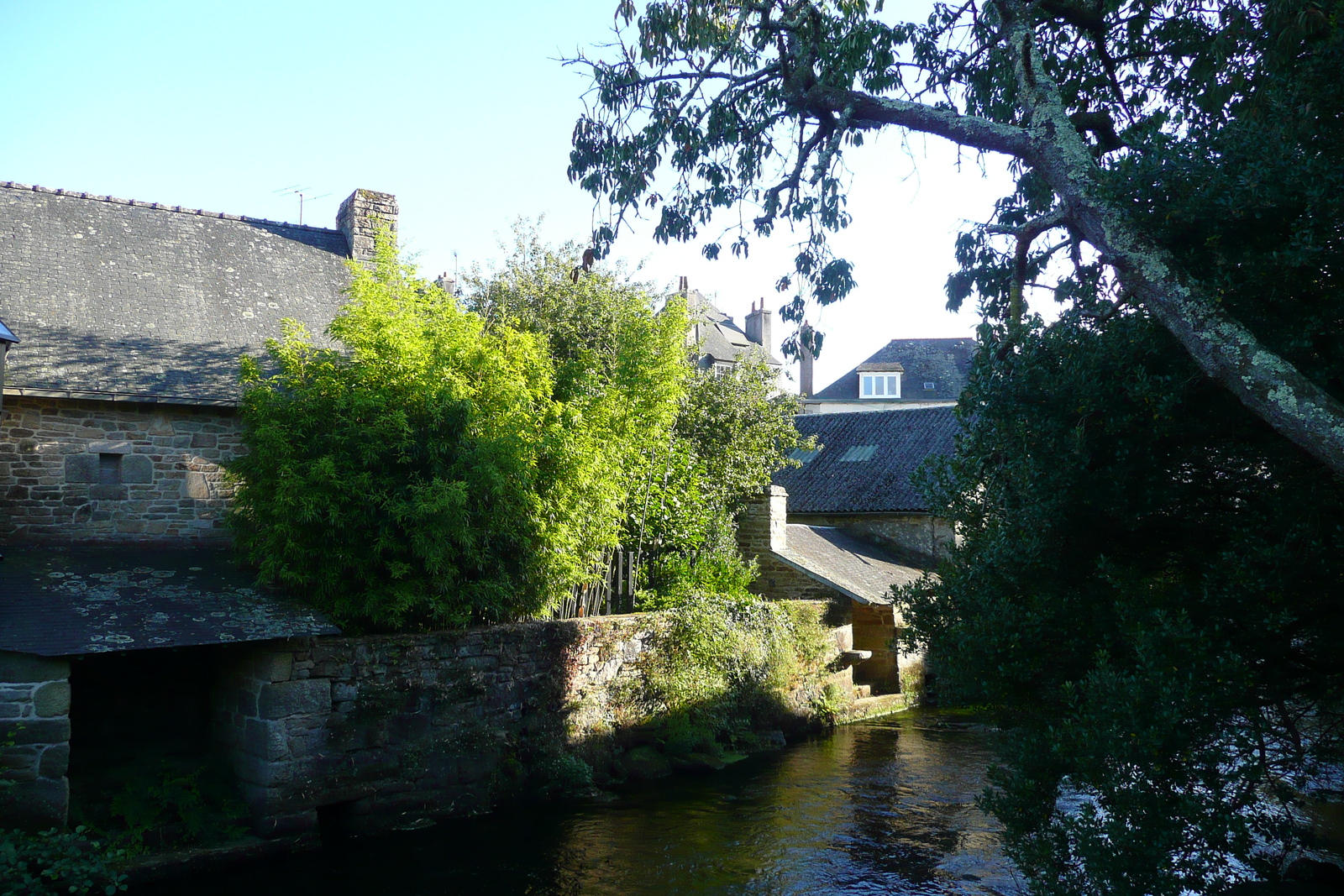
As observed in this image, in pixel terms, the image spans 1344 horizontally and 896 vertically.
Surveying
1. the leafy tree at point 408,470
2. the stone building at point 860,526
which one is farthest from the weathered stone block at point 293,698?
the stone building at point 860,526

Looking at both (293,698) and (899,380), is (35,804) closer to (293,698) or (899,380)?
(293,698)

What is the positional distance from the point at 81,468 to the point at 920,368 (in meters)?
33.6

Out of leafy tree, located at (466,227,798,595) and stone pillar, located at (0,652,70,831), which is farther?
leafy tree, located at (466,227,798,595)

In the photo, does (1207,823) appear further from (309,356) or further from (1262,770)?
(309,356)

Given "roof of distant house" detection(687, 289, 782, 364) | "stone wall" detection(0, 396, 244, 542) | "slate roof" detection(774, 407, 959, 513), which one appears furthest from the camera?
"roof of distant house" detection(687, 289, 782, 364)

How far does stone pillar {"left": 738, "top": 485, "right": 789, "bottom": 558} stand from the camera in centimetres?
1727

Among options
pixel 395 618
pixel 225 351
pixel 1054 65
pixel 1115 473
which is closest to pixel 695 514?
pixel 395 618

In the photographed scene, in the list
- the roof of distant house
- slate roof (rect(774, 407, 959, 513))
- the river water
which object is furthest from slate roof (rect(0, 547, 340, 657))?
the roof of distant house

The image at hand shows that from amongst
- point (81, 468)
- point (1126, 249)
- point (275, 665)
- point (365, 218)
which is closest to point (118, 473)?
point (81, 468)

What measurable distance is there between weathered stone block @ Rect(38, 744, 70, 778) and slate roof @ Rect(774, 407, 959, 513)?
15.7m

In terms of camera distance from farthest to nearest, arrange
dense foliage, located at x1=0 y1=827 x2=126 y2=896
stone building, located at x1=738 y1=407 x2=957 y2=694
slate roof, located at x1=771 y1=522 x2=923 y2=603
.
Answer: stone building, located at x1=738 y1=407 x2=957 y2=694, slate roof, located at x1=771 y1=522 x2=923 y2=603, dense foliage, located at x1=0 y1=827 x2=126 y2=896

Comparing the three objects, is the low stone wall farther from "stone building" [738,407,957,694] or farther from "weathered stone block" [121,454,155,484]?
"stone building" [738,407,957,694]

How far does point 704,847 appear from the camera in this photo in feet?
30.2

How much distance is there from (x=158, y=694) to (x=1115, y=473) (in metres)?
9.47
